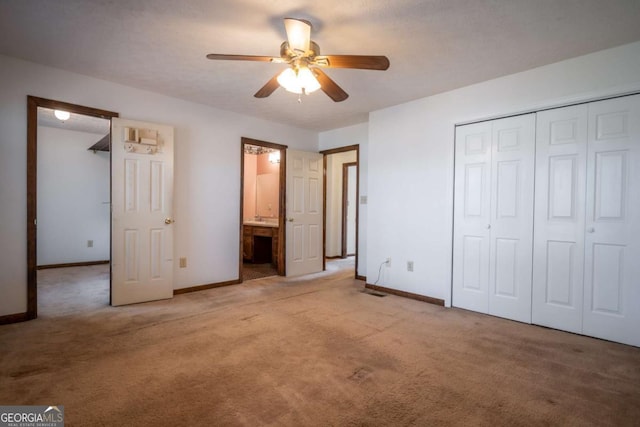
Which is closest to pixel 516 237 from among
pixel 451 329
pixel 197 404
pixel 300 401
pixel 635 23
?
pixel 451 329

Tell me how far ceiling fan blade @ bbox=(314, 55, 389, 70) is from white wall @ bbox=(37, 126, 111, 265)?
19.6 feet

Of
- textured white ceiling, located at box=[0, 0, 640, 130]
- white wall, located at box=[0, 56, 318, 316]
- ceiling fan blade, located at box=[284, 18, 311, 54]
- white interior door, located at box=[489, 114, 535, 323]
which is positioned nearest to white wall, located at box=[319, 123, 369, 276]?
white wall, located at box=[0, 56, 318, 316]

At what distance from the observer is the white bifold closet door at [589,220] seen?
2.62 m

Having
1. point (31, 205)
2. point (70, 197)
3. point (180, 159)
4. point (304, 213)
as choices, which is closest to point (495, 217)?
point (304, 213)

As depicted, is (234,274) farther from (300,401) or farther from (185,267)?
(300,401)

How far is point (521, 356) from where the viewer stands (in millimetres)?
2424

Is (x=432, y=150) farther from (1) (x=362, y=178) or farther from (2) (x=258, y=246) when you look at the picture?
(2) (x=258, y=246)

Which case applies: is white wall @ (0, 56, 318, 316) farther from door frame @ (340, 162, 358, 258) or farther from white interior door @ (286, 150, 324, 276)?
door frame @ (340, 162, 358, 258)

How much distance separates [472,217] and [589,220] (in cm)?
101

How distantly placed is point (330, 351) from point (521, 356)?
1488mm

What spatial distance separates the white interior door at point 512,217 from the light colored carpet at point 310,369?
0.27m

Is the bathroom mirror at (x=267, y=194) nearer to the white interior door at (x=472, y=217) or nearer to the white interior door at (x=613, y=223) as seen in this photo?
the white interior door at (x=472, y=217)

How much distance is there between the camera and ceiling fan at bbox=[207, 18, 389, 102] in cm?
215

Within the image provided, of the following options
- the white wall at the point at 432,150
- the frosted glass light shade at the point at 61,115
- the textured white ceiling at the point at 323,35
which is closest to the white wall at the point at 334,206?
the white wall at the point at 432,150
